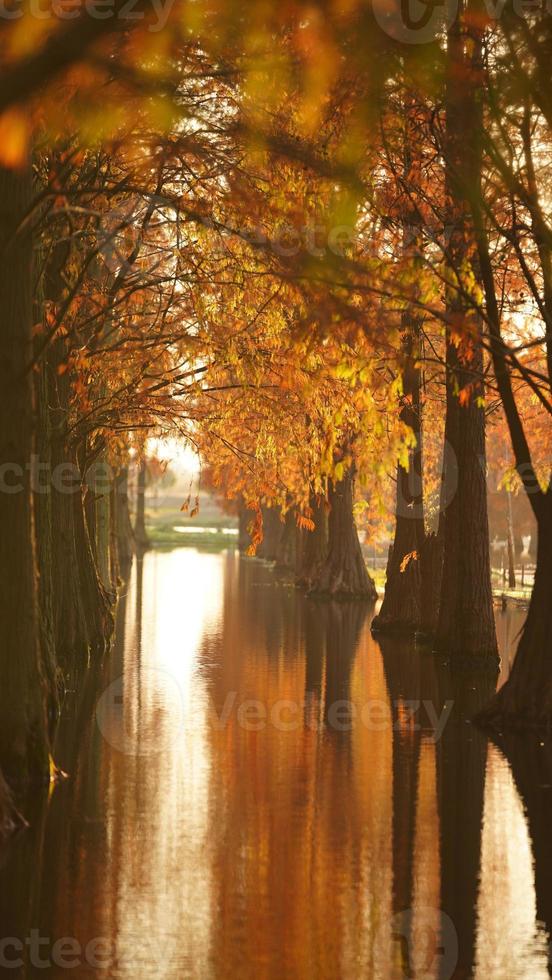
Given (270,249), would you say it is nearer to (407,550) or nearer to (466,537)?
(466,537)

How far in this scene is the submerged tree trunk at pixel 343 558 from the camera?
44.3 meters

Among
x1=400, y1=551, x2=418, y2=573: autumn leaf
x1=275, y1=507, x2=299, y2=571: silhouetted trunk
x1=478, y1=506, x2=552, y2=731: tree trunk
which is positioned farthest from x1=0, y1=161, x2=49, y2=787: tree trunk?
x1=275, y1=507, x2=299, y2=571: silhouetted trunk

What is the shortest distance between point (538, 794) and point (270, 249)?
557 centimetres

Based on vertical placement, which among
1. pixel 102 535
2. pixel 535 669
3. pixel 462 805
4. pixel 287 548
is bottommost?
pixel 462 805

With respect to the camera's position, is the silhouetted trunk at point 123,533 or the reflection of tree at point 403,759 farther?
the silhouetted trunk at point 123,533

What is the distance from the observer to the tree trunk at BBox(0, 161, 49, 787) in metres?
12.8

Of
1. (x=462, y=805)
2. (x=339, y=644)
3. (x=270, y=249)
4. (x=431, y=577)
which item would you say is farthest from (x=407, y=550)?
(x=462, y=805)

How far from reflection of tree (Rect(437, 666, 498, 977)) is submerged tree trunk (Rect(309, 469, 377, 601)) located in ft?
72.4

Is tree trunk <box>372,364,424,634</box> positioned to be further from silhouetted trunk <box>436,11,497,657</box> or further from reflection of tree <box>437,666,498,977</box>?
reflection of tree <box>437,666,498,977</box>

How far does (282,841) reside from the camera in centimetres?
1127

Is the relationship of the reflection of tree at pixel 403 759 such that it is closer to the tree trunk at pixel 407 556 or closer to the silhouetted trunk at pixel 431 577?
the silhouetted trunk at pixel 431 577

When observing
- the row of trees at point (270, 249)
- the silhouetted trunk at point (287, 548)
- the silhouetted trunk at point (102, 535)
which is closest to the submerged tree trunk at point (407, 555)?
the row of trees at point (270, 249)

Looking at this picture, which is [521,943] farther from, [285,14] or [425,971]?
[285,14]

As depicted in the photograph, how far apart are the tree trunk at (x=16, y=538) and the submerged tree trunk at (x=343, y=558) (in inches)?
1215
